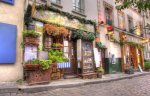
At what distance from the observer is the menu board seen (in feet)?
41.7

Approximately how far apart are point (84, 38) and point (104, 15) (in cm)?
490

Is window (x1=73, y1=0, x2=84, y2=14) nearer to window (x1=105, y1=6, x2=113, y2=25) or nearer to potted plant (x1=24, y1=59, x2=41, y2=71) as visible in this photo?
window (x1=105, y1=6, x2=113, y2=25)

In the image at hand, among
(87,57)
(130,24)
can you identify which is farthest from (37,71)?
(130,24)

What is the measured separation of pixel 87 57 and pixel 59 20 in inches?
110

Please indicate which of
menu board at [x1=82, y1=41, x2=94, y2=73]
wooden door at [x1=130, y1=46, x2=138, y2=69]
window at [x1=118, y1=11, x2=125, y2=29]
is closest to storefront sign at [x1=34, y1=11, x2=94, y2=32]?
menu board at [x1=82, y1=41, x2=94, y2=73]

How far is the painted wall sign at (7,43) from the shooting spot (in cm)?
924

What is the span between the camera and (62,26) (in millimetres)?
12133

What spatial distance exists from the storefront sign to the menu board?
3.84ft

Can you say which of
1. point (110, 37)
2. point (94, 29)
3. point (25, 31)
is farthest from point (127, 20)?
point (25, 31)

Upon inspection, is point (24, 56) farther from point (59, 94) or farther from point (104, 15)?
point (104, 15)

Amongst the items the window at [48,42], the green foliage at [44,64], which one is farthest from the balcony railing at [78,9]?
the green foliage at [44,64]

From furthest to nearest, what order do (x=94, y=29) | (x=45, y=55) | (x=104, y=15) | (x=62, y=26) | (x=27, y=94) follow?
(x=104, y=15) < (x=94, y=29) < (x=62, y=26) < (x=45, y=55) < (x=27, y=94)

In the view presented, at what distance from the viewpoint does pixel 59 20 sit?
1209 centimetres

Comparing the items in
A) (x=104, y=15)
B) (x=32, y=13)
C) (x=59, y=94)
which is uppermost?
(x=104, y=15)
